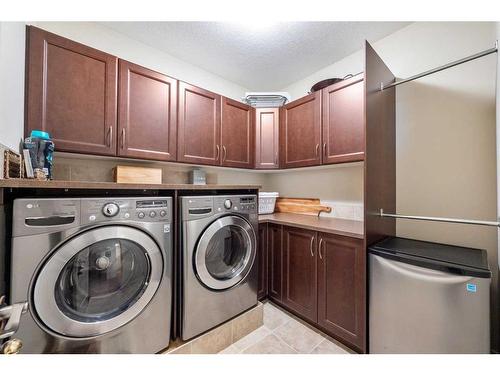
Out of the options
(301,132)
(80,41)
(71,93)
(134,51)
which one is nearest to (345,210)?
(301,132)

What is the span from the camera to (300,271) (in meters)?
1.63

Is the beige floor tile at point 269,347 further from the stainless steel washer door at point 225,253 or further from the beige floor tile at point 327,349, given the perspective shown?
the stainless steel washer door at point 225,253

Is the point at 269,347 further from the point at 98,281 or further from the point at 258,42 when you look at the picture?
the point at 258,42

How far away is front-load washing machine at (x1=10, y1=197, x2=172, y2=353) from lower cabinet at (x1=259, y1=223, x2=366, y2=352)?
0.96 m

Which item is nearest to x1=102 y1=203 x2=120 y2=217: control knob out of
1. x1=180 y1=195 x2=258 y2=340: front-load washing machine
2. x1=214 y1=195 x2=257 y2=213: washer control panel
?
x1=180 y1=195 x2=258 y2=340: front-load washing machine

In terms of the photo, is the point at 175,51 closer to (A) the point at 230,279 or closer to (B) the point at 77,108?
(B) the point at 77,108

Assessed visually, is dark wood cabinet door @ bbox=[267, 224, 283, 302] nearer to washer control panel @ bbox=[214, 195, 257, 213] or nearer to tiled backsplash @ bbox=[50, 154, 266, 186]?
washer control panel @ bbox=[214, 195, 257, 213]

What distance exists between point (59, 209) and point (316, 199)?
2083 millimetres

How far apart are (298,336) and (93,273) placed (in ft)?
4.81

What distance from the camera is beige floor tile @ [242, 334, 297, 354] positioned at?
137 cm

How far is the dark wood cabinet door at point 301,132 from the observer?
184 centimetres

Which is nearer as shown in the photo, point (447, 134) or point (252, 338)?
point (447, 134)

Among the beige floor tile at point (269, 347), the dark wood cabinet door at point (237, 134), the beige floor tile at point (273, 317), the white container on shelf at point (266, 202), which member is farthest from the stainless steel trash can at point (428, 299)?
the dark wood cabinet door at point (237, 134)
